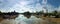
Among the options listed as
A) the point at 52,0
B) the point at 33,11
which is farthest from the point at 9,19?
the point at 52,0

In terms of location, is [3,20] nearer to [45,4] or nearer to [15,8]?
[15,8]

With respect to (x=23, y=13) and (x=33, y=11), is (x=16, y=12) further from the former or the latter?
(x=33, y=11)

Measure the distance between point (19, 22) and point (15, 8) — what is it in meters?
0.24

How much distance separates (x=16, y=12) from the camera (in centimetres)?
250

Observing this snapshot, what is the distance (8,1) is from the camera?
2516mm

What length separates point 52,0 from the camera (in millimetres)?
2496

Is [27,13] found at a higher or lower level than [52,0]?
lower

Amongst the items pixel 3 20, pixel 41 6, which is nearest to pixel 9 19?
pixel 3 20

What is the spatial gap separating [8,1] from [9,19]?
0.30m

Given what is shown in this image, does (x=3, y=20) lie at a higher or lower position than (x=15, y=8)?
lower

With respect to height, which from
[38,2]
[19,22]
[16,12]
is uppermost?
[38,2]

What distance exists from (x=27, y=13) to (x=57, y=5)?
0.51 m

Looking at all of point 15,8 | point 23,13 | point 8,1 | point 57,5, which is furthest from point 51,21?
point 8,1

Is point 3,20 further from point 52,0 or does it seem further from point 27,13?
point 52,0
